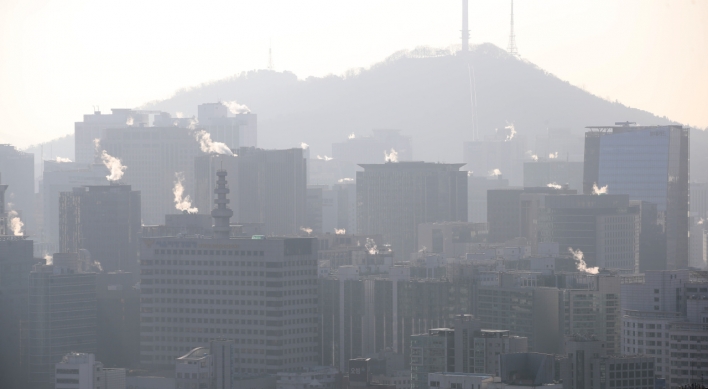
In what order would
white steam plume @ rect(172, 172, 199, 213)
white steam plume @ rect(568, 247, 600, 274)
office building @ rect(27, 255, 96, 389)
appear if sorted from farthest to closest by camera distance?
white steam plume @ rect(172, 172, 199, 213) → white steam plume @ rect(568, 247, 600, 274) → office building @ rect(27, 255, 96, 389)

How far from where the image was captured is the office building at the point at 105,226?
451 feet

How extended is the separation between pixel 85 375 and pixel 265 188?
77158 mm

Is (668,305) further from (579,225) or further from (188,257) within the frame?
(579,225)

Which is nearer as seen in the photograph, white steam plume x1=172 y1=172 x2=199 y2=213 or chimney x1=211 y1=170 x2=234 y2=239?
chimney x1=211 y1=170 x2=234 y2=239

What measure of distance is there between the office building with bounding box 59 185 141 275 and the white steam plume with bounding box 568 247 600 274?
32792 millimetres

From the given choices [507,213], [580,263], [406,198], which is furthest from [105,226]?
[507,213]

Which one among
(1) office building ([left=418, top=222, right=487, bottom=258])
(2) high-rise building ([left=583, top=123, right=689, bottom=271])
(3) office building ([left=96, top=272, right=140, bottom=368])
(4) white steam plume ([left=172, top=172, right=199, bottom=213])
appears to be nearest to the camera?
(3) office building ([left=96, top=272, right=140, bottom=368])

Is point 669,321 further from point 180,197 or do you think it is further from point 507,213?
point 180,197

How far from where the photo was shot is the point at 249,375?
331ft

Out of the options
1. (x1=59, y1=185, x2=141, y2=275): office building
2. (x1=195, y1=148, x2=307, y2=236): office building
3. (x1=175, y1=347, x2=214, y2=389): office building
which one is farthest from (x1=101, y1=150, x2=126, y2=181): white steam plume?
(x1=175, y1=347, x2=214, y2=389): office building

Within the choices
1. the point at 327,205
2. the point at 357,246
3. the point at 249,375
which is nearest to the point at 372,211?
the point at 327,205

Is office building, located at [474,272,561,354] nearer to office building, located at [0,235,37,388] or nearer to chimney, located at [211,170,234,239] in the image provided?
chimney, located at [211,170,234,239]

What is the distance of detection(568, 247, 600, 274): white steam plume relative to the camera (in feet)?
406

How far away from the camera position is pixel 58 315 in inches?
4466
